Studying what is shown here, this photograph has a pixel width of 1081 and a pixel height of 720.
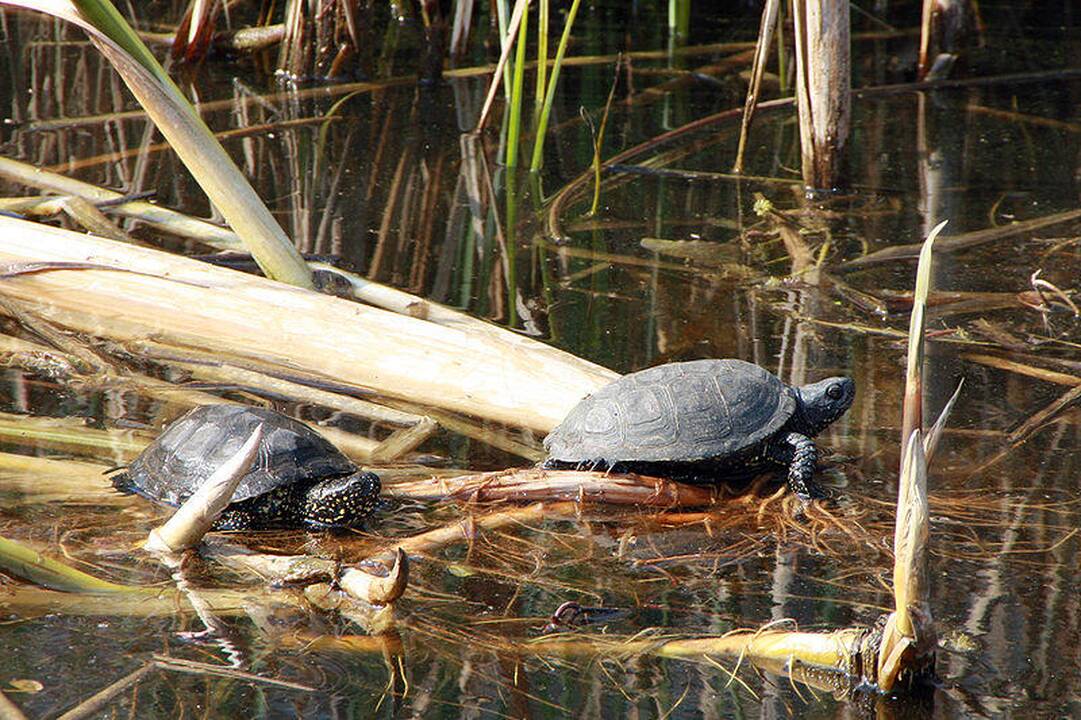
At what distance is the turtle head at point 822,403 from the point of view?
4344 mm

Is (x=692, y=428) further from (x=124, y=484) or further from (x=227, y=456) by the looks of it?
(x=124, y=484)

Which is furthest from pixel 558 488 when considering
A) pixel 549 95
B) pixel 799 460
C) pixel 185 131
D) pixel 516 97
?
pixel 516 97

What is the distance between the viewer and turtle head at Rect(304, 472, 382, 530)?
3719 mm

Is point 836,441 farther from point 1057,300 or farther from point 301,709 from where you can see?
point 301,709

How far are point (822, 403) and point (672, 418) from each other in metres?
0.60

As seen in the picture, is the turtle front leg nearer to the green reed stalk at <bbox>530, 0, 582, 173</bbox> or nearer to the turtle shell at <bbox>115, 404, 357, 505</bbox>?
the turtle shell at <bbox>115, 404, 357, 505</bbox>

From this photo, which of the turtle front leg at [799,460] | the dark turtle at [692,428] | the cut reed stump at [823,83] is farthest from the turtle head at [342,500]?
the cut reed stump at [823,83]

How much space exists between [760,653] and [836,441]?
67.2 inches

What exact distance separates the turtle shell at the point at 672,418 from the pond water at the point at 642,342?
21cm

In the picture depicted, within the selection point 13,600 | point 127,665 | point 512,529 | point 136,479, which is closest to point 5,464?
point 136,479

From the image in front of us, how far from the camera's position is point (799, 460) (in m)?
4.12

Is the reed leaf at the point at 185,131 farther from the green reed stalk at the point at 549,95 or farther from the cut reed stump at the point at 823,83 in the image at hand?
the cut reed stump at the point at 823,83

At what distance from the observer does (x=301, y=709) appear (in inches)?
108

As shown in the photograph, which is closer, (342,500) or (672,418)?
(342,500)
